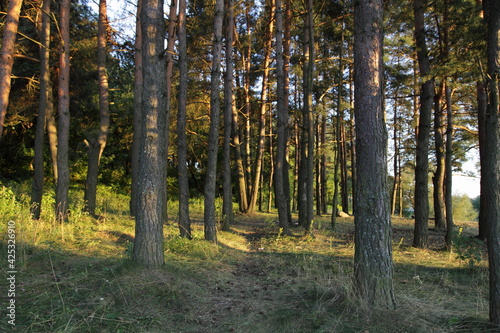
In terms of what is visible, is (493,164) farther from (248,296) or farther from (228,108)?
(228,108)

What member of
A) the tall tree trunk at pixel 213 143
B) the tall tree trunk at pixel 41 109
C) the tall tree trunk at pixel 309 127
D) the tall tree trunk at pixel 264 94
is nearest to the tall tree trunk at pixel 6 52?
the tall tree trunk at pixel 41 109

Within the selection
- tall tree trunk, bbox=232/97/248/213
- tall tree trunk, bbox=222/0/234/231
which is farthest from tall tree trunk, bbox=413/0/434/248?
tall tree trunk, bbox=232/97/248/213

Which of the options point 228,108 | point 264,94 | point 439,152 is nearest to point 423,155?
point 439,152

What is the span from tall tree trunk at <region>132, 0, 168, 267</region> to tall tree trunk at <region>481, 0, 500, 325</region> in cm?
469

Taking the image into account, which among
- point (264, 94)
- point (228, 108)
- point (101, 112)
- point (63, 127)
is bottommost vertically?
point (63, 127)

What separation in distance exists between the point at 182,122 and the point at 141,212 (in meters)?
4.13

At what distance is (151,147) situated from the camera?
5.48 meters

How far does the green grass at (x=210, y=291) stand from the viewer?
384 cm

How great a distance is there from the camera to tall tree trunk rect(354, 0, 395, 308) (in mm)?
4184

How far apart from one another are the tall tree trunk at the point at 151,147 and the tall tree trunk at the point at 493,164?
469 centimetres

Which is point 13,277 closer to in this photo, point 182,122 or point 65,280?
point 65,280

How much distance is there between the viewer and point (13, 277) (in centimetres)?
477

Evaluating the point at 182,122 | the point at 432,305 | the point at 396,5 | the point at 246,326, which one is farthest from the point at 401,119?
the point at 246,326

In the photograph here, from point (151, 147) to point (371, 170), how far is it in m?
3.49
